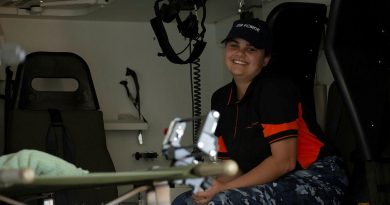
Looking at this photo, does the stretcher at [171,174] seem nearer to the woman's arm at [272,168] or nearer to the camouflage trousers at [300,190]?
the camouflage trousers at [300,190]

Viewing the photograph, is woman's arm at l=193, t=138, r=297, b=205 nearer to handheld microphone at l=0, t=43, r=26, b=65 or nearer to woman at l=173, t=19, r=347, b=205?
woman at l=173, t=19, r=347, b=205

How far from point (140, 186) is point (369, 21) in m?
1.71

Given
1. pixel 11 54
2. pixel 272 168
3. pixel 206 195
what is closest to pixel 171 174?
pixel 11 54

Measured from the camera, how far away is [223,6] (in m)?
4.59

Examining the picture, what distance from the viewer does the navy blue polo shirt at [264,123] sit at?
3154mm

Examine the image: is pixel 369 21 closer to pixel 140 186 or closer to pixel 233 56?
pixel 233 56

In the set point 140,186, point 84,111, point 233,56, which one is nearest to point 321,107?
point 233,56

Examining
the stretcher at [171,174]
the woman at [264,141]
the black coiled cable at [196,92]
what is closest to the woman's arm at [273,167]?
the woman at [264,141]

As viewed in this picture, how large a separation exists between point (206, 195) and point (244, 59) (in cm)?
77

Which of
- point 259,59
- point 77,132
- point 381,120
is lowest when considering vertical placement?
point 77,132

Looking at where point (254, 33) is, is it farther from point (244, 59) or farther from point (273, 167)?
point (273, 167)

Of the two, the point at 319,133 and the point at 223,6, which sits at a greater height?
the point at 223,6

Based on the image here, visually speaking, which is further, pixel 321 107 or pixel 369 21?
pixel 321 107

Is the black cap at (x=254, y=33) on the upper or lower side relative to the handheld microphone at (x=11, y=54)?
lower
